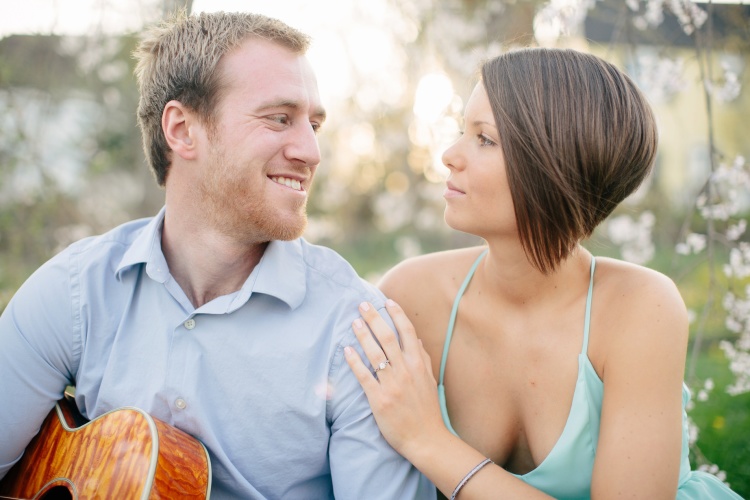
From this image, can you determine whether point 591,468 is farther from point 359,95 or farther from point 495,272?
point 359,95

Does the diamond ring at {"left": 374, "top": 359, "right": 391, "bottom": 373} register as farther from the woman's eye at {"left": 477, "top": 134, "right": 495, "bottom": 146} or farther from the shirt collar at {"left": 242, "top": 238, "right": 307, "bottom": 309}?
the woman's eye at {"left": 477, "top": 134, "right": 495, "bottom": 146}

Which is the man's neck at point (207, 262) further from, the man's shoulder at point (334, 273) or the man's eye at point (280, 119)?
the man's eye at point (280, 119)

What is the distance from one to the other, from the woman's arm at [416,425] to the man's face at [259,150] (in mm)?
456

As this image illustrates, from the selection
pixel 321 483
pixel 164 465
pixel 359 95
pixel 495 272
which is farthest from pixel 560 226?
pixel 359 95

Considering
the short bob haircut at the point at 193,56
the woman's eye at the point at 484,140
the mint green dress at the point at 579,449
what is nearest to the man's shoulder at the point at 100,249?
the short bob haircut at the point at 193,56

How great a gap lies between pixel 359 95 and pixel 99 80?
99.3 inches

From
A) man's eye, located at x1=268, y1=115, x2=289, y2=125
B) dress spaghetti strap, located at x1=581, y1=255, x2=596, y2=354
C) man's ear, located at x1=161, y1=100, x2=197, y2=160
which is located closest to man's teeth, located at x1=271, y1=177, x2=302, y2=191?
man's eye, located at x1=268, y1=115, x2=289, y2=125

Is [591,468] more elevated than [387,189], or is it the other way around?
[591,468]

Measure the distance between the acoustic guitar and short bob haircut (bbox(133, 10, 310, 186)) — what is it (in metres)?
0.94

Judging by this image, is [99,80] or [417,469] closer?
[417,469]

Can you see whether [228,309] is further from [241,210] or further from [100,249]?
[100,249]

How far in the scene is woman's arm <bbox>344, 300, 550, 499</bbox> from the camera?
6.52 ft

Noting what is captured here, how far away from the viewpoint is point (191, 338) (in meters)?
2.08

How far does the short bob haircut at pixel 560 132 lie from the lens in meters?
2.12
